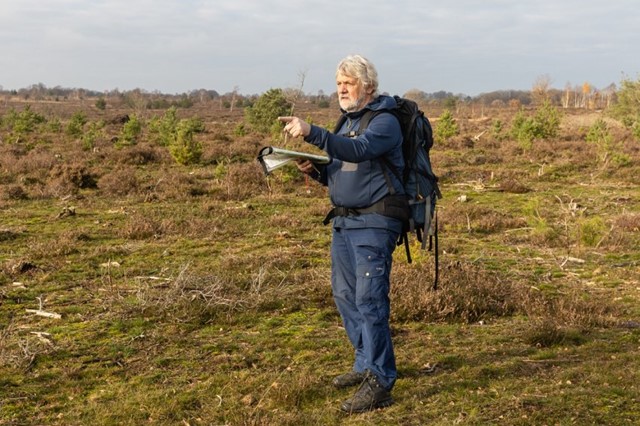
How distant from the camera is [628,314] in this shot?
612 cm

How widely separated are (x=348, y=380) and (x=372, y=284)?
0.82m

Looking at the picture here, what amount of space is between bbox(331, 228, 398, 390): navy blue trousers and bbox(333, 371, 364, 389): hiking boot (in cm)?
20

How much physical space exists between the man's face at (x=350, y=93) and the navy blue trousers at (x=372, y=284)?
0.75 metres

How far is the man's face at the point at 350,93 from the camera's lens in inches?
147

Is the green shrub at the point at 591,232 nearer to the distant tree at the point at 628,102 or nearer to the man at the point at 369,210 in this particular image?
the man at the point at 369,210

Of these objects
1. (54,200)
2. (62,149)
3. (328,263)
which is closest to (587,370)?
(328,263)

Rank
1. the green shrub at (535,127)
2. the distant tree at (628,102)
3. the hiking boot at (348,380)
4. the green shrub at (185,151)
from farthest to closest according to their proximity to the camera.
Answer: the distant tree at (628,102) < the green shrub at (535,127) < the green shrub at (185,151) < the hiking boot at (348,380)

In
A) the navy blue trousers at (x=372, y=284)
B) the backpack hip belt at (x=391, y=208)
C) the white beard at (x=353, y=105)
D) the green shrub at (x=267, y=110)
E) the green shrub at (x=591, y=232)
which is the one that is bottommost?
the green shrub at (x=591, y=232)

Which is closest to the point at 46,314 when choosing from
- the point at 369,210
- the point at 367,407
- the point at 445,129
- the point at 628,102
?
the point at 367,407

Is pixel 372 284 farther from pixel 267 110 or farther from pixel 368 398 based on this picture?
pixel 267 110

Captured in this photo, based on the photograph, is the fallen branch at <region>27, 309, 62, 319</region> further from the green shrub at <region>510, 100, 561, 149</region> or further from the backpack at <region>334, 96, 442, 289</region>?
the green shrub at <region>510, 100, 561, 149</region>

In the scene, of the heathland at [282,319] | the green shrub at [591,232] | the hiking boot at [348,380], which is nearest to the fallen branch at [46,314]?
the heathland at [282,319]

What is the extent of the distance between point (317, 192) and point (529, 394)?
11.2 m

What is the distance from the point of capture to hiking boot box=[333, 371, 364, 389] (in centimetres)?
422
